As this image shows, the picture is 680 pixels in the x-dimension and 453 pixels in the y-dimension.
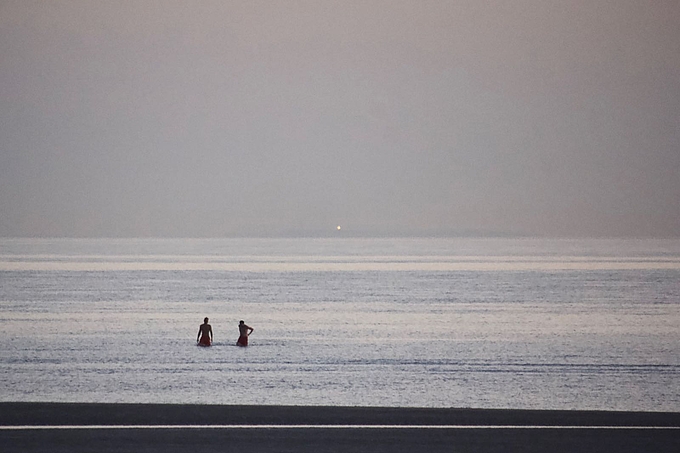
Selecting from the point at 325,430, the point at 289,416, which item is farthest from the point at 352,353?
the point at 325,430

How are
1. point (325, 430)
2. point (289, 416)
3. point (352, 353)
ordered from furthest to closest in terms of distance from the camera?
point (352, 353) < point (289, 416) < point (325, 430)

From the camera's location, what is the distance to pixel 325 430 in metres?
12.9

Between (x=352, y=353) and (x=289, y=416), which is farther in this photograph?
(x=352, y=353)

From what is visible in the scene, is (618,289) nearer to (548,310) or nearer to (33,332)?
(548,310)

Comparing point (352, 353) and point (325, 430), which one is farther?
point (352, 353)

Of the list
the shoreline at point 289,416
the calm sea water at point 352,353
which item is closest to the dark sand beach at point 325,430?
the shoreline at point 289,416

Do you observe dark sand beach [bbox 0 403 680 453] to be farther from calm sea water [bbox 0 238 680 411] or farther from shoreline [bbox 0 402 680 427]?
calm sea water [bbox 0 238 680 411]

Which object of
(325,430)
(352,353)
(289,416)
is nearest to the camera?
(325,430)

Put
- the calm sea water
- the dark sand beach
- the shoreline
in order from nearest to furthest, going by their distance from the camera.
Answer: the dark sand beach → the shoreline → the calm sea water

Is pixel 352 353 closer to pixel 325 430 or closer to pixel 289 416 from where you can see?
pixel 289 416

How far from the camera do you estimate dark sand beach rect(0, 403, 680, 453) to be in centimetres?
1176

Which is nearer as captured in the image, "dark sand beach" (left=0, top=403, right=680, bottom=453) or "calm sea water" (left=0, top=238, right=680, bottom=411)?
"dark sand beach" (left=0, top=403, right=680, bottom=453)

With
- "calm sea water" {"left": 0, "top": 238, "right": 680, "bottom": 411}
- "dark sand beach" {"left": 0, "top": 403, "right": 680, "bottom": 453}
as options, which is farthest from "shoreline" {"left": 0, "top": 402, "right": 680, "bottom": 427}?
"calm sea water" {"left": 0, "top": 238, "right": 680, "bottom": 411}

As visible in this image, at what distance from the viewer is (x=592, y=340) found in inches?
1533
